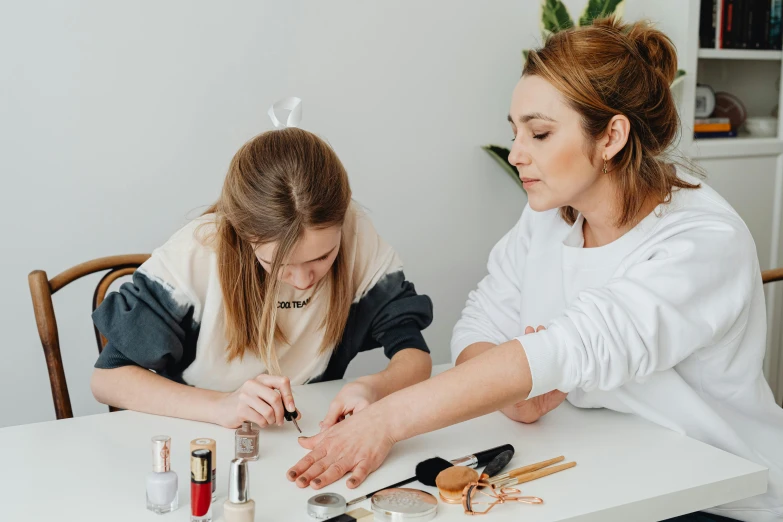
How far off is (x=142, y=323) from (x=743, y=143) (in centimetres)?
242

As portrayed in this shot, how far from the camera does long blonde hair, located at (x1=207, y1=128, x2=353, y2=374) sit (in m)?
1.35

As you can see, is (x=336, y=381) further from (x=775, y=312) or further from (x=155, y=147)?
(x=775, y=312)

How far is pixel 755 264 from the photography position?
4.37 ft

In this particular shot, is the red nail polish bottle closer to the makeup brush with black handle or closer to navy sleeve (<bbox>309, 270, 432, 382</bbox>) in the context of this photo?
the makeup brush with black handle

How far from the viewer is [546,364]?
1.19 metres

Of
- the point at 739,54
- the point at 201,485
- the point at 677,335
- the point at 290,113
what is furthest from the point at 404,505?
the point at 739,54

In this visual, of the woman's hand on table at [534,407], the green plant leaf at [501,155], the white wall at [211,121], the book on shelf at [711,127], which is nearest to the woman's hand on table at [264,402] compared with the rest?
the woman's hand on table at [534,407]

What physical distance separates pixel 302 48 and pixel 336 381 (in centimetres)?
128

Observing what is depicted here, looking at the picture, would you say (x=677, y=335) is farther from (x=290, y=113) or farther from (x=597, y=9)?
(x=597, y=9)

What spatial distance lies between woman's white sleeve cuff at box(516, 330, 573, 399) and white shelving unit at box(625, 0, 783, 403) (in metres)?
1.87

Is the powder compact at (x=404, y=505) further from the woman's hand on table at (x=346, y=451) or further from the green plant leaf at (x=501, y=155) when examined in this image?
the green plant leaf at (x=501, y=155)

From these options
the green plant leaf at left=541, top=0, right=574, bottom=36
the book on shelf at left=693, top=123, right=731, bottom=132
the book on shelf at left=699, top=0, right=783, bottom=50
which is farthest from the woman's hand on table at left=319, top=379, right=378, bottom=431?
the book on shelf at left=699, top=0, right=783, bottom=50

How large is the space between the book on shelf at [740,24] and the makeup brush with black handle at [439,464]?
2.34 m

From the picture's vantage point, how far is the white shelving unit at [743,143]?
9.49 feet
